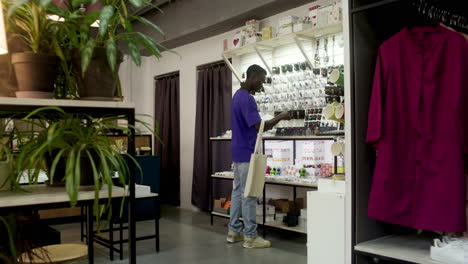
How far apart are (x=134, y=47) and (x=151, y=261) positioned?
2563 mm

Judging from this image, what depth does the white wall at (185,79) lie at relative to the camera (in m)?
6.20

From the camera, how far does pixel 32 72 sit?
1534 mm

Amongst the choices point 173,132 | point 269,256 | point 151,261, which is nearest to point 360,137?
point 269,256

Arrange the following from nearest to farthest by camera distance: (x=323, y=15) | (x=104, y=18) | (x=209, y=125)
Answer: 1. (x=104, y=18)
2. (x=323, y=15)
3. (x=209, y=125)

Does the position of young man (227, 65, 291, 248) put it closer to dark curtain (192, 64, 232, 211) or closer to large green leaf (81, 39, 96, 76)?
dark curtain (192, 64, 232, 211)

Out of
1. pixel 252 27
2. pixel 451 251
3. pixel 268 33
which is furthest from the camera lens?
pixel 252 27

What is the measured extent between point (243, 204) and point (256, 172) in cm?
42

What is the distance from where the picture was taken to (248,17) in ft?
17.6

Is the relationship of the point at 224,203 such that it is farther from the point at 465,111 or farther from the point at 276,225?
the point at 465,111

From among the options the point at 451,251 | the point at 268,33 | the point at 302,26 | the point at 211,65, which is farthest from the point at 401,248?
the point at 211,65

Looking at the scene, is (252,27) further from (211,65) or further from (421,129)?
(421,129)

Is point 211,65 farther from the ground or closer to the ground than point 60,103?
farther from the ground

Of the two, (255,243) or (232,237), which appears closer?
(255,243)

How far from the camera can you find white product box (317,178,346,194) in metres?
2.38
